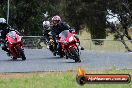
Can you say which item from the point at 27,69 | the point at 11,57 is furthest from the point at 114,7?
the point at 27,69

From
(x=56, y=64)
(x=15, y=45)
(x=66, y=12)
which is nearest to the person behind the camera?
(x=56, y=64)

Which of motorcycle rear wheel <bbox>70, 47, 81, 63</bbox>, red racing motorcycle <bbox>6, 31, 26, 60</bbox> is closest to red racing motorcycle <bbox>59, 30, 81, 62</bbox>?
motorcycle rear wheel <bbox>70, 47, 81, 63</bbox>

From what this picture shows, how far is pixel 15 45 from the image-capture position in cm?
1761

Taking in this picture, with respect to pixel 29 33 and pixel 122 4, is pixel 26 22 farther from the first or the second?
pixel 122 4

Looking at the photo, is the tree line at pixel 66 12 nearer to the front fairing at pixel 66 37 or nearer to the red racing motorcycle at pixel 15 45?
the red racing motorcycle at pixel 15 45

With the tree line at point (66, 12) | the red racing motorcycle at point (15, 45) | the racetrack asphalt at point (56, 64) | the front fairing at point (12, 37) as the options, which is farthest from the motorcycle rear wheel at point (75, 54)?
the tree line at point (66, 12)

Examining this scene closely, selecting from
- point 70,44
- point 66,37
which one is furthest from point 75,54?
point 66,37

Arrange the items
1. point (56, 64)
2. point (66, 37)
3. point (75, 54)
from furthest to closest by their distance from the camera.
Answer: point (66, 37)
point (75, 54)
point (56, 64)

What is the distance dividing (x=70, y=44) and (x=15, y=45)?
2263 millimetres

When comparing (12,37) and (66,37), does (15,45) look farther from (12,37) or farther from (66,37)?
(66,37)

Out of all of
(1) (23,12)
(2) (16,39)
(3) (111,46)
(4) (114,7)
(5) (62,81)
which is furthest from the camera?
(4) (114,7)

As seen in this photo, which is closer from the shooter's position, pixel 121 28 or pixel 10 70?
pixel 10 70

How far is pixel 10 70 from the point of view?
13469mm

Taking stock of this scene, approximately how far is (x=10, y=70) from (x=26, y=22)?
30.4 metres
